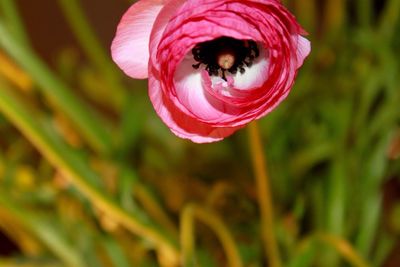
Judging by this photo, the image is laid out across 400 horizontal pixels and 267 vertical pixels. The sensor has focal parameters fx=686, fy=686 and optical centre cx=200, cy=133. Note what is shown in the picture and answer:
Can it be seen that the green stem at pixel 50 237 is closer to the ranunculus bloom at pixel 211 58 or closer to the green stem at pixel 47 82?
the green stem at pixel 47 82

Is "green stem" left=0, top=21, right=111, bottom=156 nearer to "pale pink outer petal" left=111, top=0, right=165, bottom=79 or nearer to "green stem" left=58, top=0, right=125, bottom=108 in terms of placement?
"green stem" left=58, top=0, right=125, bottom=108

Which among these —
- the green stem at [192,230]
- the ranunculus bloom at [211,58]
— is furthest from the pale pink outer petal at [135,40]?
the green stem at [192,230]

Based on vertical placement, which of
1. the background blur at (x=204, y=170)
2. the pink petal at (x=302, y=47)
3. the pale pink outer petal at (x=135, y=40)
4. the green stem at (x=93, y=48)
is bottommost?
the background blur at (x=204, y=170)

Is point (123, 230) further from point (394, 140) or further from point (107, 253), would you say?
point (394, 140)

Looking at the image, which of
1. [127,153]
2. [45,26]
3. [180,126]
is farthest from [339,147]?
[45,26]

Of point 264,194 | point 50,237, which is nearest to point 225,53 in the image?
point 264,194

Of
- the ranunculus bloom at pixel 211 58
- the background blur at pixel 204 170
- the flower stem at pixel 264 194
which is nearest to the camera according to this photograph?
the ranunculus bloom at pixel 211 58

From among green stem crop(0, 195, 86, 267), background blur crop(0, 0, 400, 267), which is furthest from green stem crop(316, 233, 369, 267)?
green stem crop(0, 195, 86, 267)
